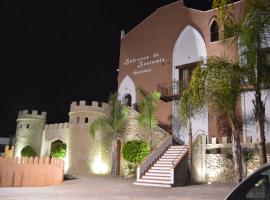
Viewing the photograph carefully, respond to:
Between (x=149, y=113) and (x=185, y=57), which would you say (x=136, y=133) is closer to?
(x=149, y=113)

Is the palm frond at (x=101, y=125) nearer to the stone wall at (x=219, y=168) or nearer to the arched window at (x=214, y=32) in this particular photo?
the stone wall at (x=219, y=168)

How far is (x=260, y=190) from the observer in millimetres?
3158

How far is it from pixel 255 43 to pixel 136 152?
37.9ft

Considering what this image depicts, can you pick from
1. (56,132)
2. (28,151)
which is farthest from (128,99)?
(28,151)

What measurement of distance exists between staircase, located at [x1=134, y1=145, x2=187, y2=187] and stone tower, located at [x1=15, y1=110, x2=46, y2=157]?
1741 cm

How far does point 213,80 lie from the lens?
32.5 feet

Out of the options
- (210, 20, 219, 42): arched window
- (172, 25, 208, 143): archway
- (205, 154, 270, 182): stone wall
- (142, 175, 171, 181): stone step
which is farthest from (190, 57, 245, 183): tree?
(210, 20, 219, 42): arched window

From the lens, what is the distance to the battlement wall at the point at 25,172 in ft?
44.1

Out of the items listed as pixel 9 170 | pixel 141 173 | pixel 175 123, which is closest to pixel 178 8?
pixel 175 123

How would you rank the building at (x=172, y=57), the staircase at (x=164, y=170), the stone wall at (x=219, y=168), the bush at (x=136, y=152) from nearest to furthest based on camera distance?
the staircase at (x=164, y=170)
the stone wall at (x=219, y=168)
the bush at (x=136, y=152)
the building at (x=172, y=57)

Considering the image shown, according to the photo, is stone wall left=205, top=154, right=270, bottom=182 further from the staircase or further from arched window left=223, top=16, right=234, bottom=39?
arched window left=223, top=16, right=234, bottom=39

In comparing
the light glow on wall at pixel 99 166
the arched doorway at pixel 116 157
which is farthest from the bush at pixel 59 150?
the arched doorway at pixel 116 157

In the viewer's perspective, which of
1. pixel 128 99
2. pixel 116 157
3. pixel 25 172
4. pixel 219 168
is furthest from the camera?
pixel 128 99

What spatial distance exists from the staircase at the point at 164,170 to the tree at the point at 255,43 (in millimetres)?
6298
